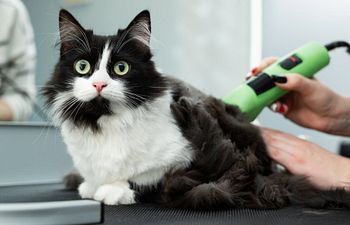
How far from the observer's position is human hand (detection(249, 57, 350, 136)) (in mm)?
1172

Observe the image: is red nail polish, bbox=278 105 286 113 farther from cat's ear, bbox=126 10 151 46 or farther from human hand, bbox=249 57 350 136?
cat's ear, bbox=126 10 151 46

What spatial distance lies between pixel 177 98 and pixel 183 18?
3.75 feet

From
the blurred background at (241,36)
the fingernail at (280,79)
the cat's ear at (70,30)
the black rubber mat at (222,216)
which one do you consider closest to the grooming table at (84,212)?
the black rubber mat at (222,216)

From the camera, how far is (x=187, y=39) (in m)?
2.01

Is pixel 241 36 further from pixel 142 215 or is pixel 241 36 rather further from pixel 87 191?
pixel 142 215

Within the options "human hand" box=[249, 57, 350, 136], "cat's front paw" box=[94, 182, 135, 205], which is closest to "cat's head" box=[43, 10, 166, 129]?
"cat's front paw" box=[94, 182, 135, 205]

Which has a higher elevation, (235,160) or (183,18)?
(183,18)

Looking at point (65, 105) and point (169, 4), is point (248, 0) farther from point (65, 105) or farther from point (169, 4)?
point (65, 105)

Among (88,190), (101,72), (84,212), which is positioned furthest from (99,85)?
(84,212)

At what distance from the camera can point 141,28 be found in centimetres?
80

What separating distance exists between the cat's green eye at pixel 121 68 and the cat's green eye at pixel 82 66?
0.05 m

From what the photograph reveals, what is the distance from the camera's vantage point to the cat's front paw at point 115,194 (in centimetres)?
74

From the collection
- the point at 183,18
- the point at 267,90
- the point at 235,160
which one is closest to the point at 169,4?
the point at 183,18

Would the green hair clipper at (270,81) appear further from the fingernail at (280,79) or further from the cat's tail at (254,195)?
the cat's tail at (254,195)
